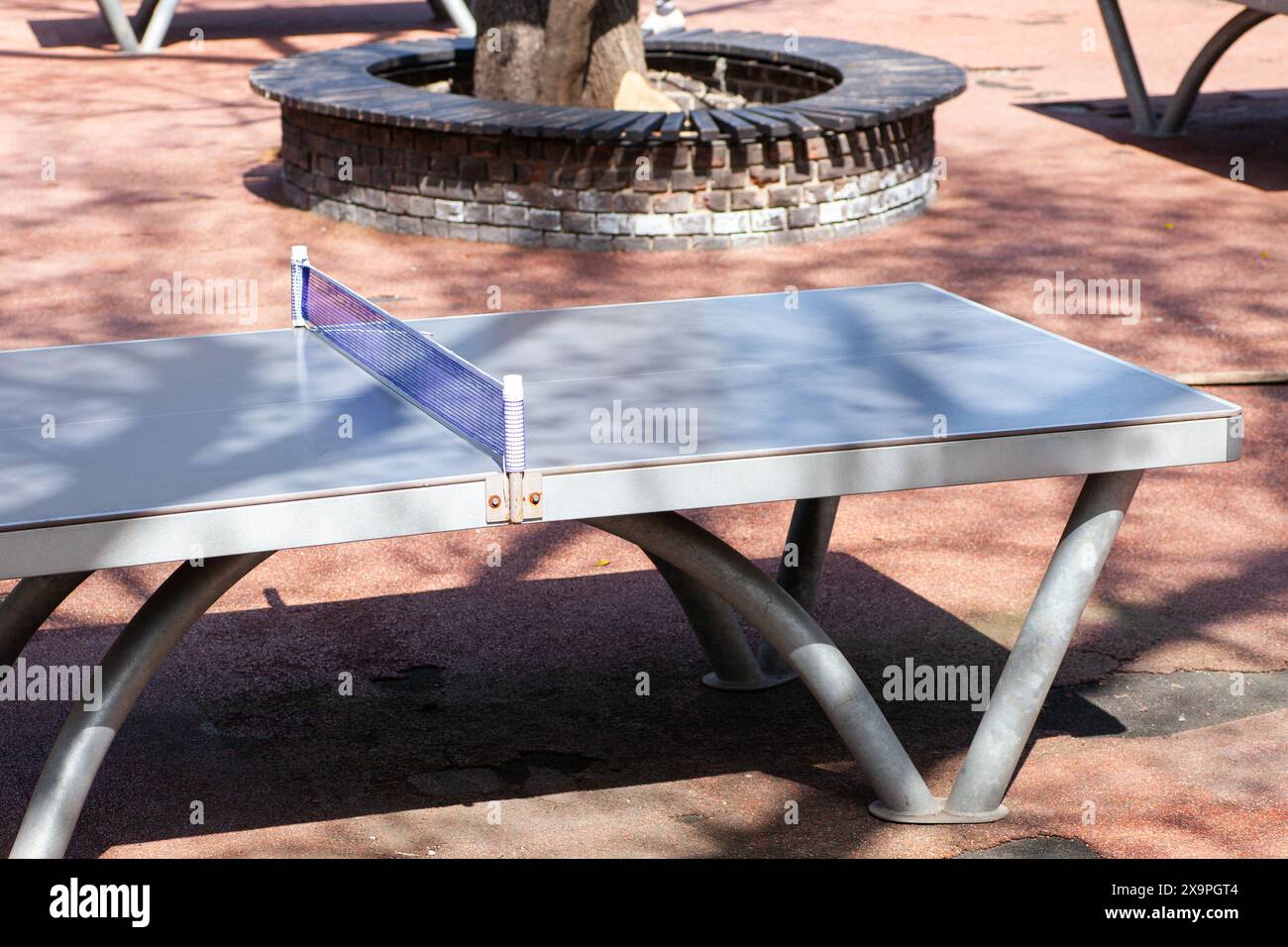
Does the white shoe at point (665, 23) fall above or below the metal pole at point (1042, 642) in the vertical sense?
below

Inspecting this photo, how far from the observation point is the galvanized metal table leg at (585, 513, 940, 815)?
137 inches

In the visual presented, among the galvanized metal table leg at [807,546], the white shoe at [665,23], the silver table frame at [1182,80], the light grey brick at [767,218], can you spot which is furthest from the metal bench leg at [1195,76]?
the galvanized metal table leg at [807,546]

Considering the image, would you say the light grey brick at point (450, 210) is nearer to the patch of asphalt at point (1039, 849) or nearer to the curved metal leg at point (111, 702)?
the curved metal leg at point (111, 702)

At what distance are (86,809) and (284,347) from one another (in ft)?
3.77

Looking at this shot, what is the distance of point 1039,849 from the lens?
3.60m

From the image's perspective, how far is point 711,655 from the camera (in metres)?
4.41

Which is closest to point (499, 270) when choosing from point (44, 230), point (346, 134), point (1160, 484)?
point (346, 134)

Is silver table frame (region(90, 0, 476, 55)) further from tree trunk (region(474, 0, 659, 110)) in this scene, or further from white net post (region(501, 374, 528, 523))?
white net post (region(501, 374, 528, 523))

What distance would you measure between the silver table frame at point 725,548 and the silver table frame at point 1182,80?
28.0 ft

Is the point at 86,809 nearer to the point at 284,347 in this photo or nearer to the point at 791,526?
the point at 284,347

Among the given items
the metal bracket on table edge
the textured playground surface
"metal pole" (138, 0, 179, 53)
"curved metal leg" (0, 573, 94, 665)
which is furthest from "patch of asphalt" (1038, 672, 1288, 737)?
"metal pole" (138, 0, 179, 53)

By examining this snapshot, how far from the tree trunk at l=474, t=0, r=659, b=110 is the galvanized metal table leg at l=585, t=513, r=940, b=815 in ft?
21.1

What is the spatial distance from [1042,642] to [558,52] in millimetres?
6572

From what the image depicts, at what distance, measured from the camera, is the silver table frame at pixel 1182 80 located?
11289mm
